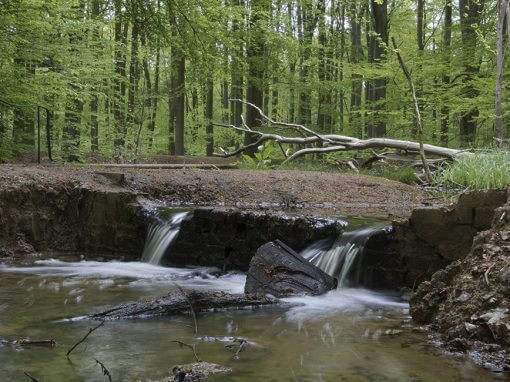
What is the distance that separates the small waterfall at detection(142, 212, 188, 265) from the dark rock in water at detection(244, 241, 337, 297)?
8.65 feet

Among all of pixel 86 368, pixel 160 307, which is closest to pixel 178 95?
pixel 160 307

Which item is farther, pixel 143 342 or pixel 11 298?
pixel 11 298

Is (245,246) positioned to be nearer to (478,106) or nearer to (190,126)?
(478,106)

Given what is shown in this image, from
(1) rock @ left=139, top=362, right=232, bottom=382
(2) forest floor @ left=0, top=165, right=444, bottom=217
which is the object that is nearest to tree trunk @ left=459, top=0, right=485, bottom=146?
(2) forest floor @ left=0, top=165, right=444, bottom=217

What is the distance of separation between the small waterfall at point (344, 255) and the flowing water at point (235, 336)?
10.9 inches

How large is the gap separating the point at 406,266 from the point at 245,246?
245cm

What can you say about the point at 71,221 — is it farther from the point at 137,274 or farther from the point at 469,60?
the point at 469,60

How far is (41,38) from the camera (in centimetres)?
1295

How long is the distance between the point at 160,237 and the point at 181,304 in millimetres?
3693

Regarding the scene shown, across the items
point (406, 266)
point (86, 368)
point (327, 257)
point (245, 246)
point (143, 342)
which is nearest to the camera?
point (86, 368)

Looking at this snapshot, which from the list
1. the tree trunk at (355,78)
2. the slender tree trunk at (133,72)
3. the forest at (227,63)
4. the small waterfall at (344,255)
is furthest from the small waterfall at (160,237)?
the tree trunk at (355,78)

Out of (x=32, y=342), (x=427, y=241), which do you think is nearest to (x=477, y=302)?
(x=427, y=241)

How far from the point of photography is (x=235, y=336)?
424 centimetres

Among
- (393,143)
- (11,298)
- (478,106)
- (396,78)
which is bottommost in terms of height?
(11,298)
